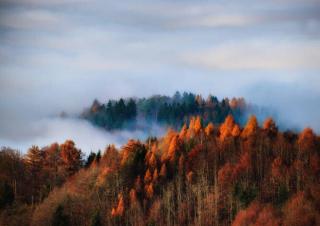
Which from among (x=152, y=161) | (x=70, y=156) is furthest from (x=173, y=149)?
(x=70, y=156)

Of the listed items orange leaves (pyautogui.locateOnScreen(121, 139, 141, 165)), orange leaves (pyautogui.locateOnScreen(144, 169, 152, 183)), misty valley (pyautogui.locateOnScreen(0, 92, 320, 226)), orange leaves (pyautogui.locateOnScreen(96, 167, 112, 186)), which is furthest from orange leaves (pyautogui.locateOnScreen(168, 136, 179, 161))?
orange leaves (pyautogui.locateOnScreen(96, 167, 112, 186))

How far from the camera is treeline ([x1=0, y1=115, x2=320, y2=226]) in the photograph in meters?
119

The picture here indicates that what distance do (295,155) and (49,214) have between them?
4169 centimetres

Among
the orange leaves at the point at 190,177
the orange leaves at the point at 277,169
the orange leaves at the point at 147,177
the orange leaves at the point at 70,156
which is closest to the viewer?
the orange leaves at the point at 277,169

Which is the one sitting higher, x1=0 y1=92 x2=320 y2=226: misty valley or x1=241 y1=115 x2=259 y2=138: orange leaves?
x1=241 y1=115 x2=259 y2=138: orange leaves

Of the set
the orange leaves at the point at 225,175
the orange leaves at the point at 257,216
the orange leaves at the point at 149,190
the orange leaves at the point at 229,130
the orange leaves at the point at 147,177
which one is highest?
the orange leaves at the point at 229,130

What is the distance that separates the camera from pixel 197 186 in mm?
128875

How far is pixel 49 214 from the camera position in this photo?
12581cm

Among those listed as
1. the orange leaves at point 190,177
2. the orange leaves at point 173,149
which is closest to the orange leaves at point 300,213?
the orange leaves at point 190,177

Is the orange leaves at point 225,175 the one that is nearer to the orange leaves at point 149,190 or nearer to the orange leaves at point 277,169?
the orange leaves at point 277,169

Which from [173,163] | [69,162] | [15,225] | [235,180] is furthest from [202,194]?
[69,162]

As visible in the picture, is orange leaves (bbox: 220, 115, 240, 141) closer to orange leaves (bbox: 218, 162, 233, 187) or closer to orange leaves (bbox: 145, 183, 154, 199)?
orange leaves (bbox: 218, 162, 233, 187)

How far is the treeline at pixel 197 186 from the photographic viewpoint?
118625mm

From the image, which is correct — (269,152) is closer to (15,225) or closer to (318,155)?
(318,155)
